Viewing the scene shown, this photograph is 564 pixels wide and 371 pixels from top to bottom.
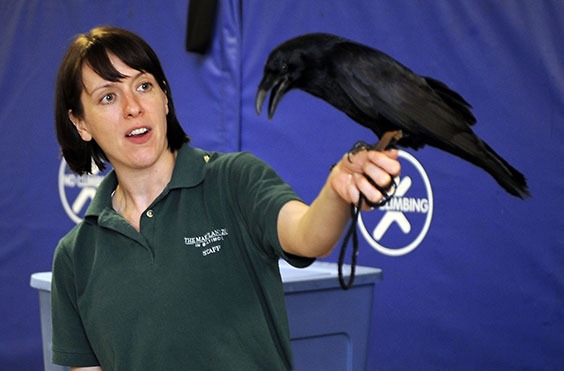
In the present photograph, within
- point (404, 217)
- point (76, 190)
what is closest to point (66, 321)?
point (404, 217)

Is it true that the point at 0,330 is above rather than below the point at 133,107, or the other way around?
below

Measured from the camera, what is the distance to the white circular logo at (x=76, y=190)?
353cm

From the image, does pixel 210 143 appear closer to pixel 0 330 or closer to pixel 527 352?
pixel 527 352

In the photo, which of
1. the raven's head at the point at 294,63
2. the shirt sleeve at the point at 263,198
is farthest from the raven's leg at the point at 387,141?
the shirt sleeve at the point at 263,198

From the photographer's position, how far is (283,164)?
9.23 feet

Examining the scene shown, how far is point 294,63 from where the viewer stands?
87 centimetres

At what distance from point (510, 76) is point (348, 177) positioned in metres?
1.42

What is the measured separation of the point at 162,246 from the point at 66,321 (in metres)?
0.27

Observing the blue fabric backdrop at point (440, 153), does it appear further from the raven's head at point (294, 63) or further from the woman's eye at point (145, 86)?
the raven's head at point (294, 63)

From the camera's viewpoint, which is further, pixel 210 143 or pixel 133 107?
pixel 210 143

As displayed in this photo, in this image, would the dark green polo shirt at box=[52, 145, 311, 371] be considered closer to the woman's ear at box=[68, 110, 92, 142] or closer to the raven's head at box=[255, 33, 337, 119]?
the woman's ear at box=[68, 110, 92, 142]

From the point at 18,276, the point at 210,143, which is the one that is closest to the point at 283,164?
the point at 210,143

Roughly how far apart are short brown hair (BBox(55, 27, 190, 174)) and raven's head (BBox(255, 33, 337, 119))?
542 mm

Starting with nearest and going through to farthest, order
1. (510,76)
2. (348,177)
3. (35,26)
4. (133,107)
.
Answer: (348,177)
(133,107)
(510,76)
(35,26)
